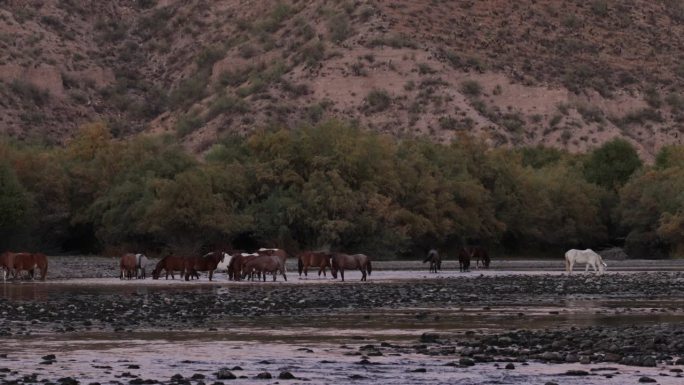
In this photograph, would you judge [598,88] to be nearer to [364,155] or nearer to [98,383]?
[364,155]

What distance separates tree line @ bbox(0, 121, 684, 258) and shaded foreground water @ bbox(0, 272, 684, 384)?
30864 millimetres

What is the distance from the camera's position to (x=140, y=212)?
73938 millimetres

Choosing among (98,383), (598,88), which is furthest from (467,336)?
(598,88)

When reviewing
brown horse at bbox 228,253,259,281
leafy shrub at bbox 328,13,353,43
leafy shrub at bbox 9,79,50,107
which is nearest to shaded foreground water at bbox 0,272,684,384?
brown horse at bbox 228,253,259,281

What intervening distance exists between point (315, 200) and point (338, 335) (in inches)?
1897

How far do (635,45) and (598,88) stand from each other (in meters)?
11.8

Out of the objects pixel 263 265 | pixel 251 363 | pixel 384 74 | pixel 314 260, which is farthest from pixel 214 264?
pixel 384 74

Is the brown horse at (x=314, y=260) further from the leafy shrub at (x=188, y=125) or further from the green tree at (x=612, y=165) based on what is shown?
the leafy shrub at (x=188, y=125)

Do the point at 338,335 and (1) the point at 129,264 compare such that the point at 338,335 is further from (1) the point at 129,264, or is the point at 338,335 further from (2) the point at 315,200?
(2) the point at 315,200

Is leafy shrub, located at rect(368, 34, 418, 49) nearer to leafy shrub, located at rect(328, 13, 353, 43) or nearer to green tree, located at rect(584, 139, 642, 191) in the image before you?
leafy shrub, located at rect(328, 13, 353, 43)

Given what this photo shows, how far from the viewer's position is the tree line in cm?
7400

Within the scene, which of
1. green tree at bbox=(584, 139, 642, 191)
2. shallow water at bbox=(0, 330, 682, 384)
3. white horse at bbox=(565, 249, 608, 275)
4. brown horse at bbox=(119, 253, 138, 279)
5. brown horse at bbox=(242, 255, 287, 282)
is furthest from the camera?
green tree at bbox=(584, 139, 642, 191)

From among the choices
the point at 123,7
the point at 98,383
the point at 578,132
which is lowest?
the point at 98,383

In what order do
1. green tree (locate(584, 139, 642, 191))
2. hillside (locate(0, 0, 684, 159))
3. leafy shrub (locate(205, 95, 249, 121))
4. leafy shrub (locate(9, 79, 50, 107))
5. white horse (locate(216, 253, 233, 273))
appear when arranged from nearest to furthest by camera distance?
1. white horse (locate(216, 253, 233, 273))
2. green tree (locate(584, 139, 642, 191))
3. hillside (locate(0, 0, 684, 159))
4. leafy shrub (locate(205, 95, 249, 121))
5. leafy shrub (locate(9, 79, 50, 107))
